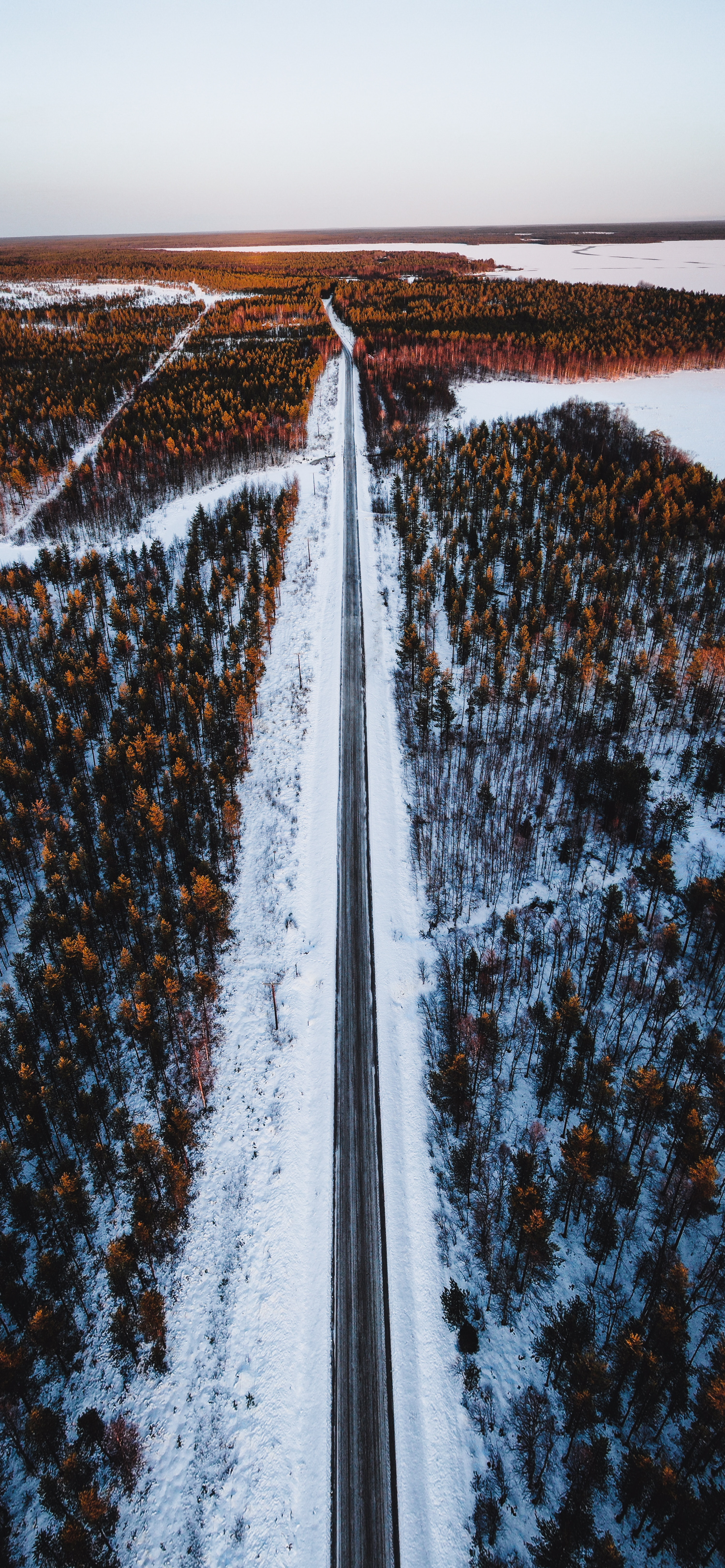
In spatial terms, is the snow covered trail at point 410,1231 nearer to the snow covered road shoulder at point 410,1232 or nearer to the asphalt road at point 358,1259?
the snow covered road shoulder at point 410,1232

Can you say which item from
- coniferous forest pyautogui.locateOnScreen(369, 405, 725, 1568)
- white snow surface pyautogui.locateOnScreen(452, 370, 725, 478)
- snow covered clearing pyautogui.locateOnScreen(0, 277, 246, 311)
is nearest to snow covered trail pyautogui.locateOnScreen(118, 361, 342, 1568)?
coniferous forest pyautogui.locateOnScreen(369, 405, 725, 1568)

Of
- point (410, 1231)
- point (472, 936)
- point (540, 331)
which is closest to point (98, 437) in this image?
point (540, 331)

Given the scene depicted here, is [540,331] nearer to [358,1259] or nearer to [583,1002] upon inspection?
[583,1002]

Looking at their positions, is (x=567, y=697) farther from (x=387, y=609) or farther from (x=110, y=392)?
(x=110, y=392)

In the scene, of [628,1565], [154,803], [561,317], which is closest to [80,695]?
[154,803]

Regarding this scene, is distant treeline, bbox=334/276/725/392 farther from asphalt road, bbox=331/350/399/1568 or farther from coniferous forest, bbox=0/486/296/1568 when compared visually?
asphalt road, bbox=331/350/399/1568
